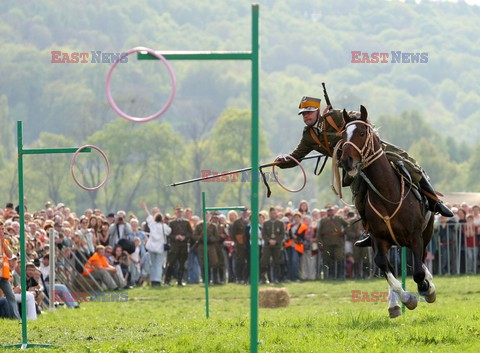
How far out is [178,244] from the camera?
96.0ft

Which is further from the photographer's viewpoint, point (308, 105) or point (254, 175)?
point (308, 105)

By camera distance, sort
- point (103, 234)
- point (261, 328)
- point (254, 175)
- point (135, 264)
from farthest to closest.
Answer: point (135, 264) < point (103, 234) < point (261, 328) < point (254, 175)

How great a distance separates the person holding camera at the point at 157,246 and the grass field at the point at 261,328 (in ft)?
18.4

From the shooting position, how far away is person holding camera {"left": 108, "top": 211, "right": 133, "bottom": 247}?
92.8 ft

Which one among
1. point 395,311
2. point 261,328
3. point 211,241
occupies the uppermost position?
point 211,241

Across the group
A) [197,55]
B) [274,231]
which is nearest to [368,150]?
[197,55]

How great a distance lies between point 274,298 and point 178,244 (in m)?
7.20

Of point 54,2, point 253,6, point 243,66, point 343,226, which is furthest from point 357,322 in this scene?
point 54,2

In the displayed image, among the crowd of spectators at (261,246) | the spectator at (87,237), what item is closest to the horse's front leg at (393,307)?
the spectator at (87,237)

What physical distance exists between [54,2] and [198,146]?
94070 mm

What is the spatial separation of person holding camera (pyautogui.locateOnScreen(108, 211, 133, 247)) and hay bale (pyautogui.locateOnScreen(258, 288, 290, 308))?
22.2 feet

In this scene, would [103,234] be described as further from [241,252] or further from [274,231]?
[274,231]

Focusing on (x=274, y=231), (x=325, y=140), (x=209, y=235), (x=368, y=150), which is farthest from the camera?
(x=209, y=235)

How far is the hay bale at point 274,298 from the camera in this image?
2241 cm
